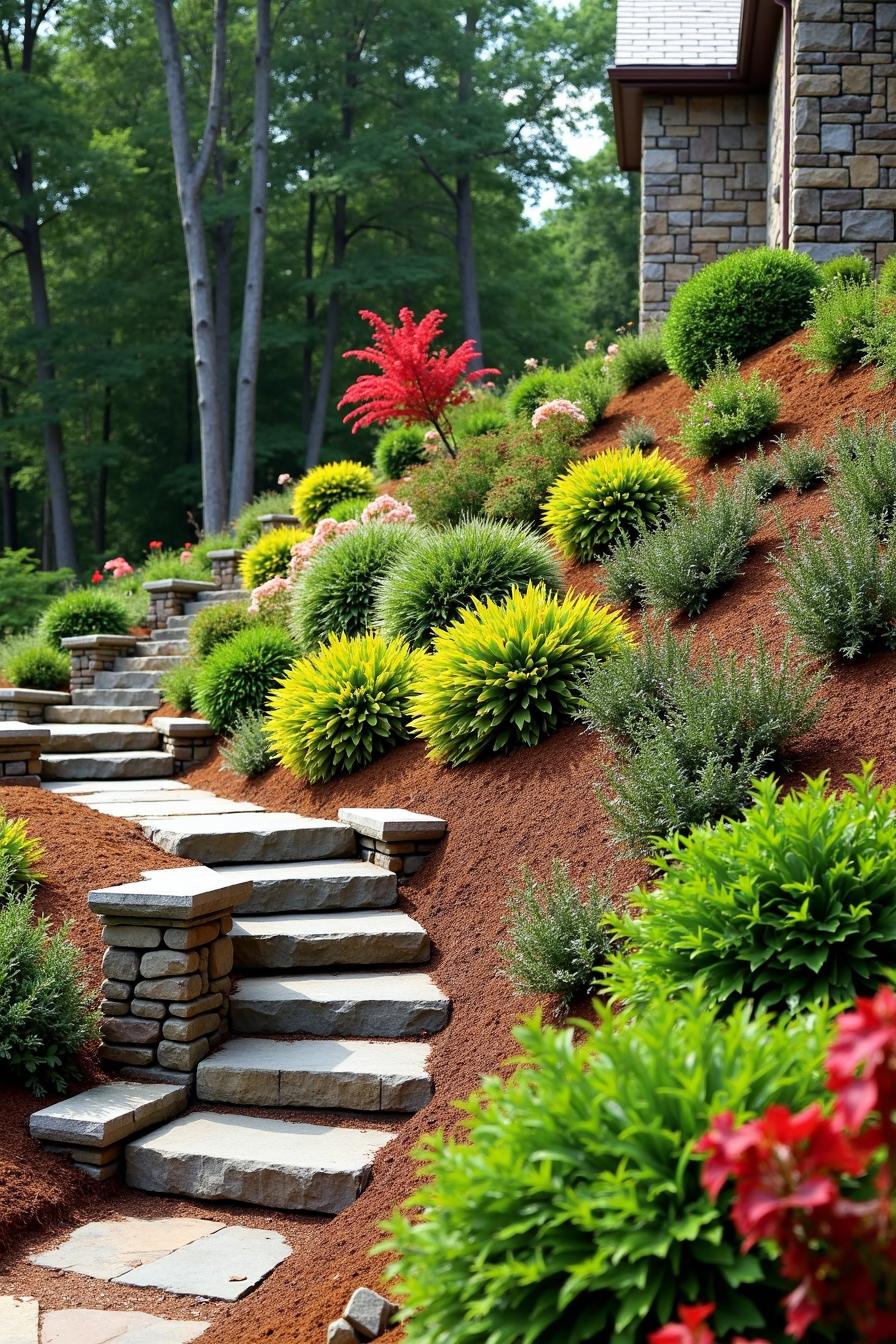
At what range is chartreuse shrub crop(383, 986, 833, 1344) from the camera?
2.02 meters

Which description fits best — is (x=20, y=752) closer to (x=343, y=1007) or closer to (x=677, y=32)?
(x=343, y=1007)

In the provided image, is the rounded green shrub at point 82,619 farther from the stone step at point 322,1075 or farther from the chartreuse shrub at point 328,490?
the stone step at point 322,1075

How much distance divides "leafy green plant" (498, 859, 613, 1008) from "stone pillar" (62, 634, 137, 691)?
23.8 feet

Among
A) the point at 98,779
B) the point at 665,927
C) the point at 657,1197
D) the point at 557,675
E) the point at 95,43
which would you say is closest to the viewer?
the point at 657,1197

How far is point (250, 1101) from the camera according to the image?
4418 millimetres

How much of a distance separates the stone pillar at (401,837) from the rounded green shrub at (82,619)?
21.0 feet

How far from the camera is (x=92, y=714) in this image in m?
9.54

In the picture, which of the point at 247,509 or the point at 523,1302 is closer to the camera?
the point at 523,1302

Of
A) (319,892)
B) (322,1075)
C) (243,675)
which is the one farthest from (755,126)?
(322,1075)

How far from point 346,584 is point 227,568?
471 cm

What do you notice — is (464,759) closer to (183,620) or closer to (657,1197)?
(657,1197)

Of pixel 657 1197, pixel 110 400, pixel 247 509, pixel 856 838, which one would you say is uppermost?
pixel 110 400

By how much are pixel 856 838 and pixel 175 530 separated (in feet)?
78.6

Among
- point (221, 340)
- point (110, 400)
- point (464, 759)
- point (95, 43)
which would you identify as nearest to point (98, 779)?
point (464, 759)
